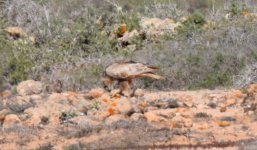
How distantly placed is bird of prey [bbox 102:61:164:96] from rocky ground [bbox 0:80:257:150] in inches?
7.4

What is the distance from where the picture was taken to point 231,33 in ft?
39.5

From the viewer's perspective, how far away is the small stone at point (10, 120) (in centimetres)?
805

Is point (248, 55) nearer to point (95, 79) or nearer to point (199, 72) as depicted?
point (199, 72)

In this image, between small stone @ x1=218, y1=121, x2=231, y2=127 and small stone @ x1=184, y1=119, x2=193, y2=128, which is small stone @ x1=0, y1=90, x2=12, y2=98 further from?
small stone @ x1=218, y1=121, x2=231, y2=127

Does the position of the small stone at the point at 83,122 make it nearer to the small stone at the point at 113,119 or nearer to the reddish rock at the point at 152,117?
the small stone at the point at 113,119

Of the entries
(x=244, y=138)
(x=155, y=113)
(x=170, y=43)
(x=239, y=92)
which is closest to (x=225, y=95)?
(x=239, y=92)

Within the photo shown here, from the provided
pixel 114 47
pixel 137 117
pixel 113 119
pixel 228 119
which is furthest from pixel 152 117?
pixel 114 47

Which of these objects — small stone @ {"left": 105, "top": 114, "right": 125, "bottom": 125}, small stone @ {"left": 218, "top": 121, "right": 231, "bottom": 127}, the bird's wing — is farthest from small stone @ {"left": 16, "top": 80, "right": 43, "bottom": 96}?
small stone @ {"left": 218, "top": 121, "right": 231, "bottom": 127}

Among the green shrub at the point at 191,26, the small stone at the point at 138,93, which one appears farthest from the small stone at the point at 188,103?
the green shrub at the point at 191,26

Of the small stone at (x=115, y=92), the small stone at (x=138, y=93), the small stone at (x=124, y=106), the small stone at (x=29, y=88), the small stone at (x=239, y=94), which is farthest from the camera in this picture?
the small stone at (x=29, y=88)

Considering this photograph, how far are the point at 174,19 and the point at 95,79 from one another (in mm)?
4702

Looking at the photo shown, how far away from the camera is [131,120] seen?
7.74 m

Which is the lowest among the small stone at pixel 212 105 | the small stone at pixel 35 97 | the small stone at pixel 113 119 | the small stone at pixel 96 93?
the small stone at pixel 113 119

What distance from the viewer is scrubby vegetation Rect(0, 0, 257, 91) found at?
1057 centimetres
